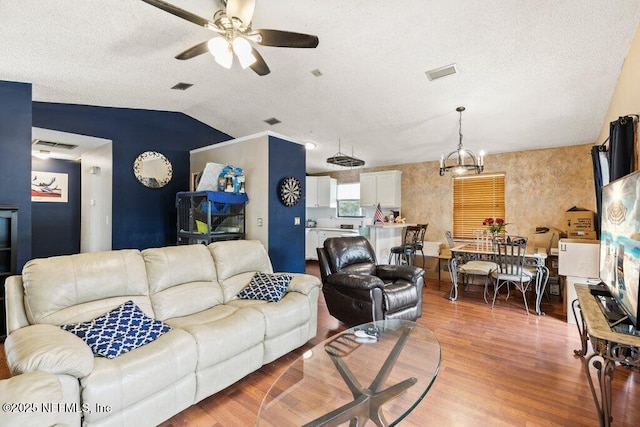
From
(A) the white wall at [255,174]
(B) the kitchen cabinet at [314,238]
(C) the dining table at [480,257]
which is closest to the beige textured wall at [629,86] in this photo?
(C) the dining table at [480,257]

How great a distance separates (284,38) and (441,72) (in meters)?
1.95

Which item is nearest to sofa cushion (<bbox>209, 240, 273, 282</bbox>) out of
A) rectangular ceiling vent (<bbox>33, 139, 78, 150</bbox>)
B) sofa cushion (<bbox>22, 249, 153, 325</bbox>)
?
sofa cushion (<bbox>22, 249, 153, 325</bbox>)

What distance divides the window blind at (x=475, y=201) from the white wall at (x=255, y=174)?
13.0 ft

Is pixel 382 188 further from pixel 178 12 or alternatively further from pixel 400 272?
pixel 178 12

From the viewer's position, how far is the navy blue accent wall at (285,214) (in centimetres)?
412

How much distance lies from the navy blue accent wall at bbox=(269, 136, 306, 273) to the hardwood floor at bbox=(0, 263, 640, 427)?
47.5 inches

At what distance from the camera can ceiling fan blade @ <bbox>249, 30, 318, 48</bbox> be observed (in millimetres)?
2072

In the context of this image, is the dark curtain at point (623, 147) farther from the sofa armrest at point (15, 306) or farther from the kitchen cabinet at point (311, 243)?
the kitchen cabinet at point (311, 243)

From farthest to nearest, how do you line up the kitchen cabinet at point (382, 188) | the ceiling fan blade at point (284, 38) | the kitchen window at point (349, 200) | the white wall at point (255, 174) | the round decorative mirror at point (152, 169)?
the kitchen window at point (349, 200)
the kitchen cabinet at point (382, 188)
the round decorative mirror at point (152, 169)
the white wall at point (255, 174)
the ceiling fan blade at point (284, 38)

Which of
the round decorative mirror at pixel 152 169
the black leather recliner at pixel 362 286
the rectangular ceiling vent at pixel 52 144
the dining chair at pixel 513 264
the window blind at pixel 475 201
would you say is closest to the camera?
the black leather recliner at pixel 362 286

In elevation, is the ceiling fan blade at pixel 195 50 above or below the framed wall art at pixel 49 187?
above

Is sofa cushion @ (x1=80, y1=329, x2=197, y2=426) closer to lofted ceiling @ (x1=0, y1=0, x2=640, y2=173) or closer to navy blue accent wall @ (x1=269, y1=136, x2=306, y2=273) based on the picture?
navy blue accent wall @ (x1=269, y1=136, x2=306, y2=273)

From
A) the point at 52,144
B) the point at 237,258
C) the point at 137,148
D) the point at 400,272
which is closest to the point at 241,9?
the point at 237,258

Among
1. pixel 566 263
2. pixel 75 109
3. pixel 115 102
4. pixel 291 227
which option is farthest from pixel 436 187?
pixel 75 109
